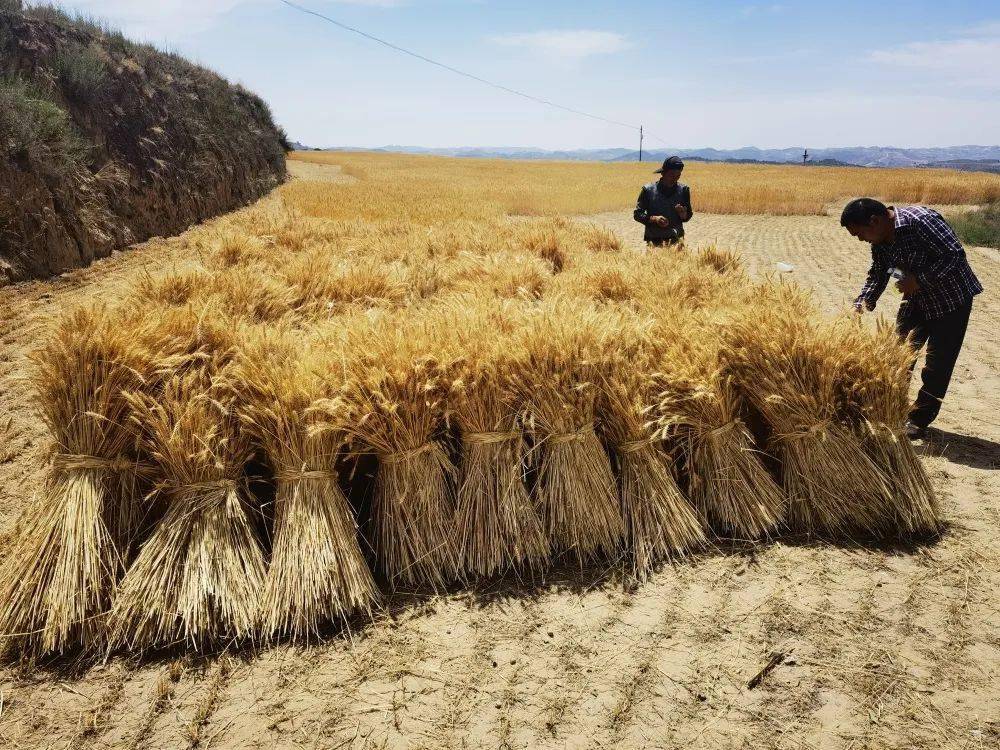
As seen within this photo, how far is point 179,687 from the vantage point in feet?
6.49

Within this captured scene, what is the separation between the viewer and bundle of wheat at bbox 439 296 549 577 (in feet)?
7.98

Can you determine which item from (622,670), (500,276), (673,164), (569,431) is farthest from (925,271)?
(622,670)

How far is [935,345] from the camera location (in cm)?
364

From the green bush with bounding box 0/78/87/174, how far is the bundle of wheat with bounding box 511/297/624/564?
28.2ft

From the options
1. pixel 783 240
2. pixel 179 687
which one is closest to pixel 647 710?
pixel 179 687

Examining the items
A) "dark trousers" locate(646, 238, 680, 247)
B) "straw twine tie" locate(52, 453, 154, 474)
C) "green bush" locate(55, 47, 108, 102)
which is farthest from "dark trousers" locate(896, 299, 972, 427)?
"green bush" locate(55, 47, 108, 102)

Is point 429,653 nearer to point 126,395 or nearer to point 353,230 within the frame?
point 126,395

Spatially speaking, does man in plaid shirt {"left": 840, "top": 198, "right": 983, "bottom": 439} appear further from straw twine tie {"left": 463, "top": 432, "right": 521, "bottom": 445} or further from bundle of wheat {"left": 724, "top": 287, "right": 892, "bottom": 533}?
straw twine tie {"left": 463, "top": 432, "right": 521, "bottom": 445}

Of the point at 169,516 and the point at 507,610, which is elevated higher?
the point at 169,516

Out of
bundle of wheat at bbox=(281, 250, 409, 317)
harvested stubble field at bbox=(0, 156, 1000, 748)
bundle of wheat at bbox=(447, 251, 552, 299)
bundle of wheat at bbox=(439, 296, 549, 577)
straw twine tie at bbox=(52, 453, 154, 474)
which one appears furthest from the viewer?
bundle of wheat at bbox=(447, 251, 552, 299)

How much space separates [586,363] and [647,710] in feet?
4.17

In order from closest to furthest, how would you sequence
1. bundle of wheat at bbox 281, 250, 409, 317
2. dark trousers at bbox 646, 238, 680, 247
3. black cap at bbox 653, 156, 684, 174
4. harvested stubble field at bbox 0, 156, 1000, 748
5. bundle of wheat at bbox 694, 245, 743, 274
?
harvested stubble field at bbox 0, 156, 1000, 748
bundle of wheat at bbox 281, 250, 409, 317
bundle of wheat at bbox 694, 245, 743, 274
black cap at bbox 653, 156, 684, 174
dark trousers at bbox 646, 238, 680, 247

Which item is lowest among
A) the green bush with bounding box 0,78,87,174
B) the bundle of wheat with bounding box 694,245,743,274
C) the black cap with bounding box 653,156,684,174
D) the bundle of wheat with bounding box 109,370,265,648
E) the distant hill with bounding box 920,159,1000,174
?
the bundle of wheat with bounding box 109,370,265,648

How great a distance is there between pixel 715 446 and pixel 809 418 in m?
0.43
